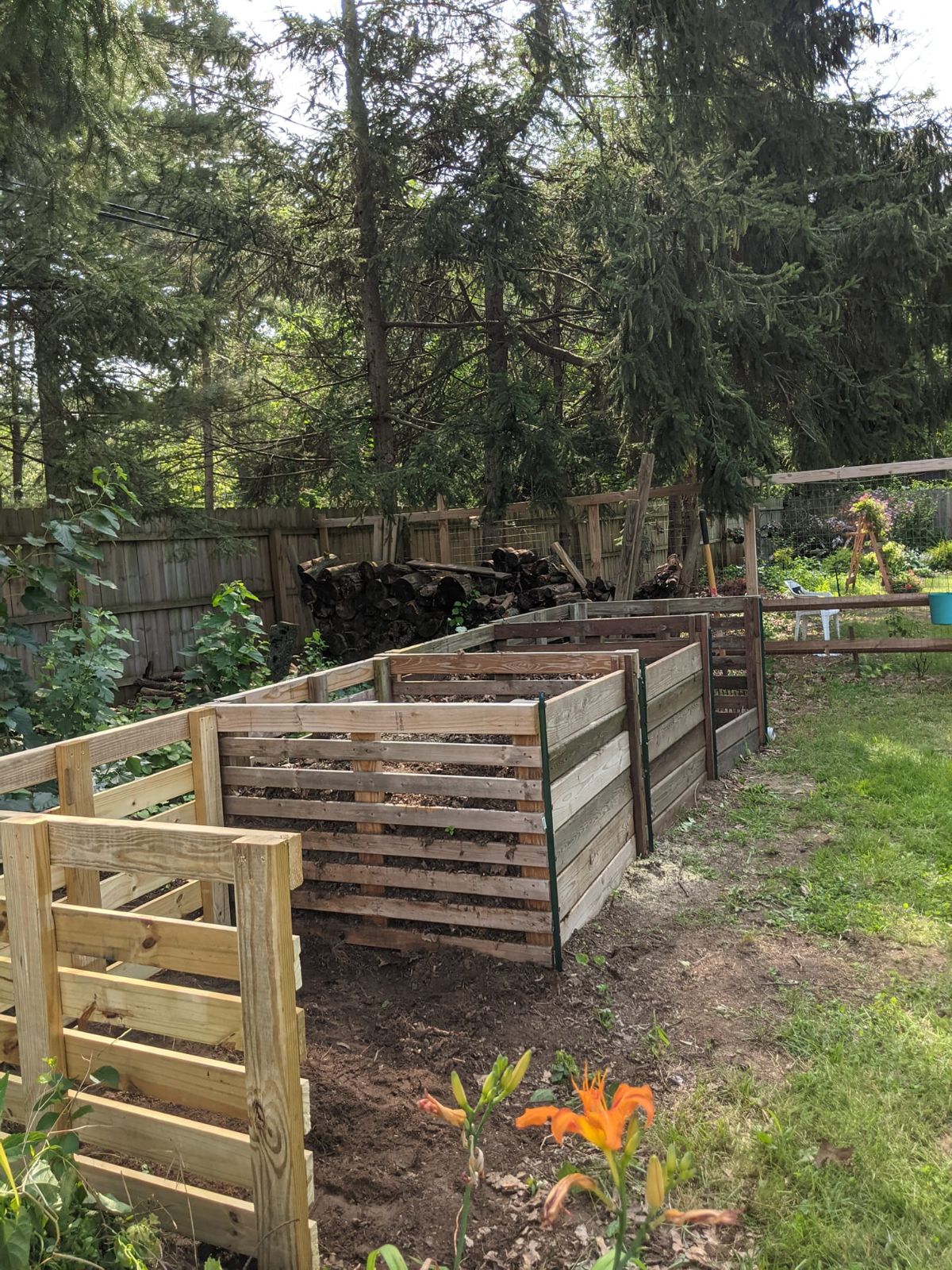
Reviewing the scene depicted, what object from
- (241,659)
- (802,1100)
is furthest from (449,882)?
(241,659)

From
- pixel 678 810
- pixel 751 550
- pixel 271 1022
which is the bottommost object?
pixel 678 810

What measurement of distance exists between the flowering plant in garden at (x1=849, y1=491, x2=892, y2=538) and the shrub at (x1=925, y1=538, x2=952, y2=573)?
0.88m

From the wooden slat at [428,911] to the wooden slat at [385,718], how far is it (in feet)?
2.17

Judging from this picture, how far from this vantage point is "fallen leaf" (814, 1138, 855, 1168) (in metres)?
2.43

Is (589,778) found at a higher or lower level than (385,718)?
lower

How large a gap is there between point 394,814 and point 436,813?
190 millimetres

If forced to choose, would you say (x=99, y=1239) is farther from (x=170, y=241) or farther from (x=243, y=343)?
(x=243, y=343)

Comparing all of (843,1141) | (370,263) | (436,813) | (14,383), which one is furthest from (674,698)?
(370,263)

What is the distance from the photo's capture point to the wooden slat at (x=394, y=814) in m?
3.43

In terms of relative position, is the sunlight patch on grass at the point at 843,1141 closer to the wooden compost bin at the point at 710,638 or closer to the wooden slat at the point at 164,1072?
the wooden slat at the point at 164,1072

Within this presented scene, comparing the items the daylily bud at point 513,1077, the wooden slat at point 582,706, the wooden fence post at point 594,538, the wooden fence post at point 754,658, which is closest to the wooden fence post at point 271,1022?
the daylily bud at point 513,1077

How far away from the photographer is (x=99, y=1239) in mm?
1691

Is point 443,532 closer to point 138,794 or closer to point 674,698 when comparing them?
point 674,698

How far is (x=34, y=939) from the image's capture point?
79.2 inches
